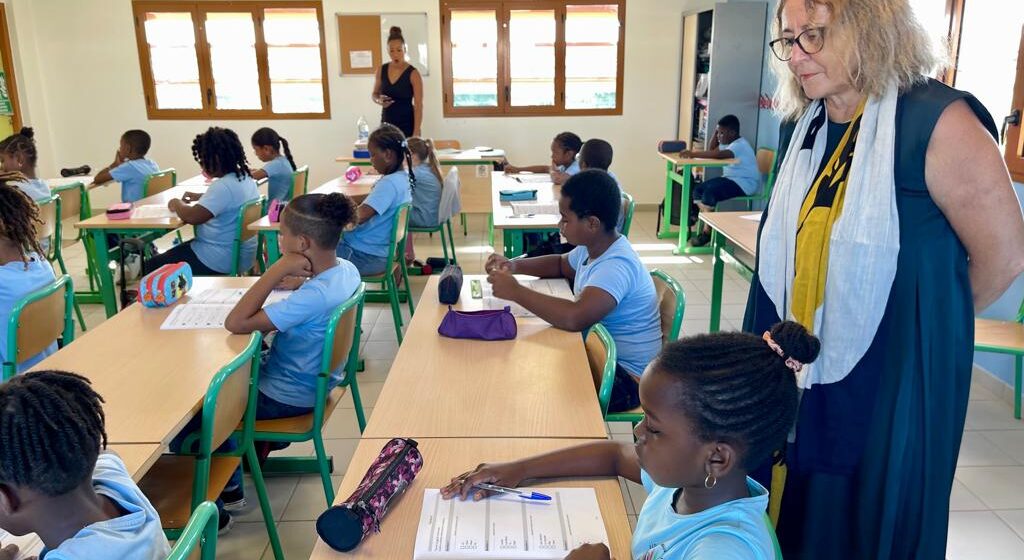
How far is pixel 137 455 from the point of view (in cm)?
148

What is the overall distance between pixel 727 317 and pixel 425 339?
9.26 feet

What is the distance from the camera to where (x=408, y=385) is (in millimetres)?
1716

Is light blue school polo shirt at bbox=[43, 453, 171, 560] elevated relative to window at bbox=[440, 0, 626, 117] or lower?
lower

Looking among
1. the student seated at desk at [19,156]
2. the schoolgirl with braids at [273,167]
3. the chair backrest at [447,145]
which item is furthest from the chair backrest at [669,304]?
the chair backrest at [447,145]

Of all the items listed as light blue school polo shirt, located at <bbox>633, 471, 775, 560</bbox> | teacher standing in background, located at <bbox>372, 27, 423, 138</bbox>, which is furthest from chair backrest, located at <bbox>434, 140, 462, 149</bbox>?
light blue school polo shirt, located at <bbox>633, 471, 775, 560</bbox>

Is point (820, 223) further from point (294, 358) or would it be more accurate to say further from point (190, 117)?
point (190, 117)

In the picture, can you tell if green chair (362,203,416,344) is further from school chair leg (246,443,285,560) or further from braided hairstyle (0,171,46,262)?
school chair leg (246,443,285,560)

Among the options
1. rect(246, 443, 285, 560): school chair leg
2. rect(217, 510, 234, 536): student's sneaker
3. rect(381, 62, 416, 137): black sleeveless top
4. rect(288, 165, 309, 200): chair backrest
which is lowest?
rect(217, 510, 234, 536): student's sneaker

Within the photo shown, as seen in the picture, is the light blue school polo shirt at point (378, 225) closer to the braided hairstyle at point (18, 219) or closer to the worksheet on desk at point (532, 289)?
the worksheet on desk at point (532, 289)

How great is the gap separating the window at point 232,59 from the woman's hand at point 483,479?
22.1 feet

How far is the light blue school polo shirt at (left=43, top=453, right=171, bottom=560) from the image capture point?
1.07 m

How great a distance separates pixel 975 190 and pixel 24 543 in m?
1.73

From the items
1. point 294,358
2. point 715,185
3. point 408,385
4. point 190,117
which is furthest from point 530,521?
point 190,117

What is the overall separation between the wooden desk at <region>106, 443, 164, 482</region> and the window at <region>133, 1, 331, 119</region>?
20.9 ft
